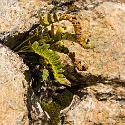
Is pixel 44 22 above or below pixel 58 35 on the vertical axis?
above

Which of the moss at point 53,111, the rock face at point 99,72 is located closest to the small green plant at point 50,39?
the rock face at point 99,72

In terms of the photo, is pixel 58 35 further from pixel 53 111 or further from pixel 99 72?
pixel 53 111

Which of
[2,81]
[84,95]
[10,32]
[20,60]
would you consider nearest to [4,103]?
[2,81]

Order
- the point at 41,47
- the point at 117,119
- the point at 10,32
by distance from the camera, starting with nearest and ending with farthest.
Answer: the point at 41,47 < the point at 10,32 < the point at 117,119

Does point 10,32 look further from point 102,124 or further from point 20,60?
point 102,124

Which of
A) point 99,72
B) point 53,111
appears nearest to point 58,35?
point 99,72
